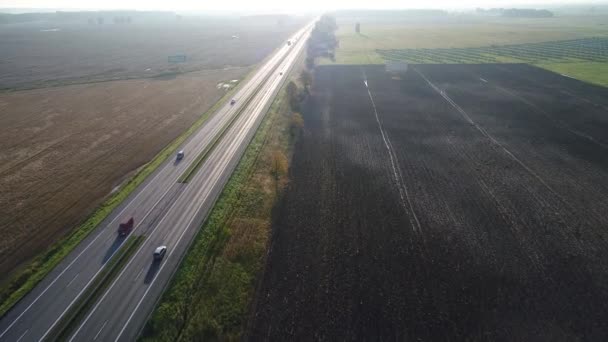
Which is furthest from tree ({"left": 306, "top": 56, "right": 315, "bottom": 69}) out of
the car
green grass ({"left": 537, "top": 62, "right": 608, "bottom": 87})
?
the car

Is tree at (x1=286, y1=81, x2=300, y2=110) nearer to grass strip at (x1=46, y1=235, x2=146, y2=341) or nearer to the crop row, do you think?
grass strip at (x1=46, y1=235, x2=146, y2=341)

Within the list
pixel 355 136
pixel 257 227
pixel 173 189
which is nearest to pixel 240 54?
pixel 355 136

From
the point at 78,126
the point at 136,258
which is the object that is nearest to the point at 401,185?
the point at 136,258

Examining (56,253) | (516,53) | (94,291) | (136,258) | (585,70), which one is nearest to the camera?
(94,291)

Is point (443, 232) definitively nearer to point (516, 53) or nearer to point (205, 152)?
point (205, 152)

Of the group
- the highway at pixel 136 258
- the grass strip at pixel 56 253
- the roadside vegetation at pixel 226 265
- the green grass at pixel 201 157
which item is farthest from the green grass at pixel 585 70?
the grass strip at pixel 56 253
